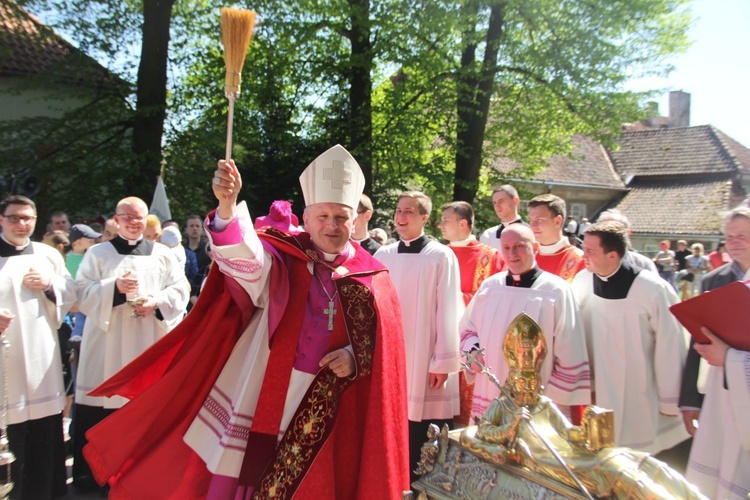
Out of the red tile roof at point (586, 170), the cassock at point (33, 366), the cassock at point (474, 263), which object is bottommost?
the cassock at point (33, 366)

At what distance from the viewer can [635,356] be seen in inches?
160

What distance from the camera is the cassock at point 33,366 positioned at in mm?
4562

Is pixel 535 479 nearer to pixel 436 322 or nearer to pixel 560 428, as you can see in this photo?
pixel 560 428

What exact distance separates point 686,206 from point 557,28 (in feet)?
69.2

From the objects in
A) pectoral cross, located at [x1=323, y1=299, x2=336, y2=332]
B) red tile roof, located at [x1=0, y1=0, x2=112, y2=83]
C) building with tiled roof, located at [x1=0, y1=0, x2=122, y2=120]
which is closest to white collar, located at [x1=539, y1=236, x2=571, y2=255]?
pectoral cross, located at [x1=323, y1=299, x2=336, y2=332]

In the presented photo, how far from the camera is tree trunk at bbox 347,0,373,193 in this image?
1408cm

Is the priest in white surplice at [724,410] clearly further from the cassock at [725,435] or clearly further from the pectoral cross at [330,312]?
the pectoral cross at [330,312]

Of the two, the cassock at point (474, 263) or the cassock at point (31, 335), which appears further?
the cassock at point (474, 263)

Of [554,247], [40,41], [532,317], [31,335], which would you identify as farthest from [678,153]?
[31,335]

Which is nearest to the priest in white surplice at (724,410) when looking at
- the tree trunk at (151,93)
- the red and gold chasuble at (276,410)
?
the red and gold chasuble at (276,410)

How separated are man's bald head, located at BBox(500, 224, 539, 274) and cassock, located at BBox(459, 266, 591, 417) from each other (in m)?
0.09

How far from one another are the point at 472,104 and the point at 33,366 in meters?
12.0

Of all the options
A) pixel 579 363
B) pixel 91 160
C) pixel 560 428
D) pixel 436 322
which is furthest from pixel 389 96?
pixel 560 428

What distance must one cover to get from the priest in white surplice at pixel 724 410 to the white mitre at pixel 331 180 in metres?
1.87
